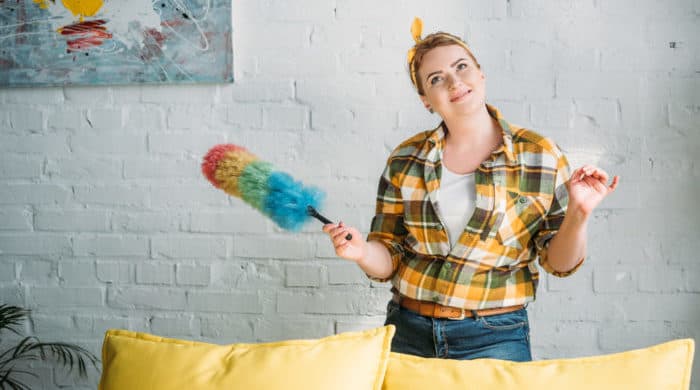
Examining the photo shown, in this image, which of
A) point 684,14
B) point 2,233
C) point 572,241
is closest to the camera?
point 572,241

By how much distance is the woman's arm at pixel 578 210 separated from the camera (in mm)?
1331

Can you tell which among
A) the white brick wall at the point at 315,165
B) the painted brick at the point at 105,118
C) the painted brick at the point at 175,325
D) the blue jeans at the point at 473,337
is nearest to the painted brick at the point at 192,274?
the white brick wall at the point at 315,165

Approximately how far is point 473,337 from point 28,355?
1.56m

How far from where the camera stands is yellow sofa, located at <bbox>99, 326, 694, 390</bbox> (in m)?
1.08

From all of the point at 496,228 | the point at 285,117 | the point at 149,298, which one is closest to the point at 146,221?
the point at 149,298

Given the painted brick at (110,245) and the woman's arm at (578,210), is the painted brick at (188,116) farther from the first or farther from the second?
the woman's arm at (578,210)

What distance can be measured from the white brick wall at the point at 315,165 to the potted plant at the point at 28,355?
1.5 inches

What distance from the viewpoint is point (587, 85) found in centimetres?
191

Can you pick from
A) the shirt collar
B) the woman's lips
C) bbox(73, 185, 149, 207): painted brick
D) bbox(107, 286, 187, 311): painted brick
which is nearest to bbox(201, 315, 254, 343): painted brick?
bbox(107, 286, 187, 311): painted brick

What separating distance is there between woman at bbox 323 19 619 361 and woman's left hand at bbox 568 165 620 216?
0.07 metres

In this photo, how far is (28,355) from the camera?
2.13m

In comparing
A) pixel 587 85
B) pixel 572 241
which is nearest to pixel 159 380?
pixel 572 241

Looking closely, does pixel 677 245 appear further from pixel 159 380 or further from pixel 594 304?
pixel 159 380

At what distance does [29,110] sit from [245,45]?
2.53 feet
